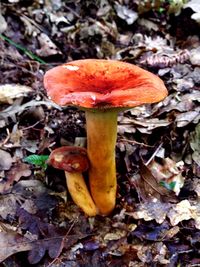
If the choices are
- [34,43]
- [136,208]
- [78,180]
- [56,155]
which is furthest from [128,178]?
[34,43]

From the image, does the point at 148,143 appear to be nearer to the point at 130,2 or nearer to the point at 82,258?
the point at 82,258

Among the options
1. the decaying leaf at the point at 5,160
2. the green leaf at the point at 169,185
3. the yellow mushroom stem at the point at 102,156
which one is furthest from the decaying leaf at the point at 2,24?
the green leaf at the point at 169,185

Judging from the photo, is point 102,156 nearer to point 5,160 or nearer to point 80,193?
point 80,193

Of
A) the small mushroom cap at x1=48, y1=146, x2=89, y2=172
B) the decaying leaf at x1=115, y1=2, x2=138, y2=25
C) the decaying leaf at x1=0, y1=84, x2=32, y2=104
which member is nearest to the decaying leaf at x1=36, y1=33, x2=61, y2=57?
the decaying leaf at x1=0, y1=84, x2=32, y2=104

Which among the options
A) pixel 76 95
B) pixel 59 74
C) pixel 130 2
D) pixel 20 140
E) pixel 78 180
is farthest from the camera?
pixel 130 2

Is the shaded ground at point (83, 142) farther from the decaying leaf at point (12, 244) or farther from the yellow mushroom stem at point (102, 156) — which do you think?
the yellow mushroom stem at point (102, 156)
